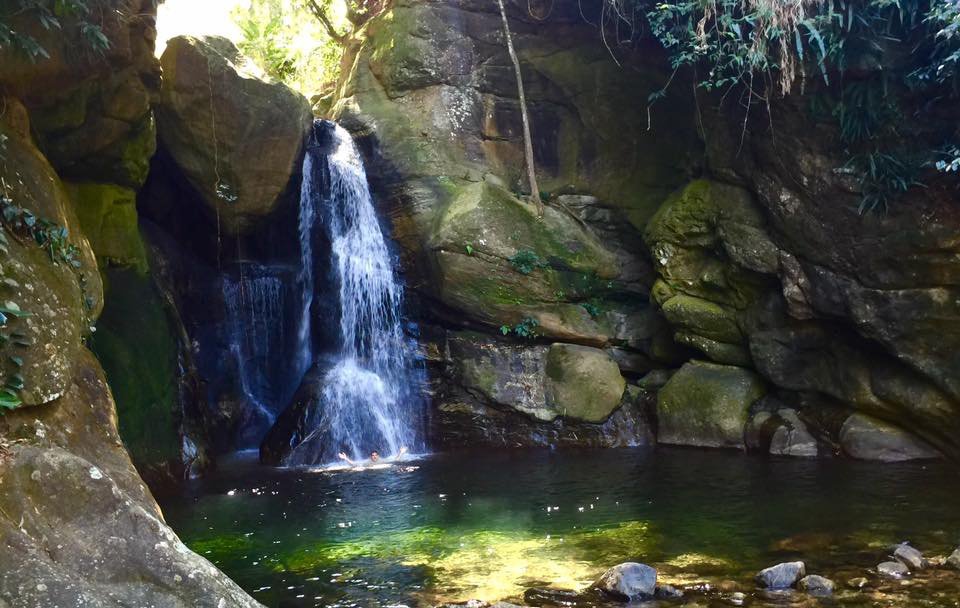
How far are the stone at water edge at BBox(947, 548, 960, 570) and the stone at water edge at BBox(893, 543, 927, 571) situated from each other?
17 centimetres

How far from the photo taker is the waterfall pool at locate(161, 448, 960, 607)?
6074mm

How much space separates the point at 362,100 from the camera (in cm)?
1525

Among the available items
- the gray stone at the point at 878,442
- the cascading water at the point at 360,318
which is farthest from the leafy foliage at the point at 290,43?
the gray stone at the point at 878,442

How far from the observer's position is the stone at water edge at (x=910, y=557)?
608cm

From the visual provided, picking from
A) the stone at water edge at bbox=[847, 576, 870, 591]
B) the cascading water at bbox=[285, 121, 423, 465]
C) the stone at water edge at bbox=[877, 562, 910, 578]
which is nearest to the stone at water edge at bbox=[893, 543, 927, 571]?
the stone at water edge at bbox=[877, 562, 910, 578]

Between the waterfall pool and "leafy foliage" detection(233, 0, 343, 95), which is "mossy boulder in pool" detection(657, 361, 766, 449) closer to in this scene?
the waterfall pool

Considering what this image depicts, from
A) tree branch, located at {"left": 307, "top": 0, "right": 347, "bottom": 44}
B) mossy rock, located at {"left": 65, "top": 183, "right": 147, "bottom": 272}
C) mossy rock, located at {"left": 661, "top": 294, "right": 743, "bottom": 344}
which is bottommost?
mossy rock, located at {"left": 661, "top": 294, "right": 743, "bottom": 344}

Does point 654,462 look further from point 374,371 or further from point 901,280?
point 374,371

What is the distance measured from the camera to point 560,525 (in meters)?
7.80

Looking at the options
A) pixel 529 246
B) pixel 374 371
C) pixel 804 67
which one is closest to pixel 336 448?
pixel 374 371

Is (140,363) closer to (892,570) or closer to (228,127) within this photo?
(228,127)

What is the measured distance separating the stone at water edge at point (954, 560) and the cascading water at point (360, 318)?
26.2ft

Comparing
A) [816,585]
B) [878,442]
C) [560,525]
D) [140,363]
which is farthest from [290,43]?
[816,585]

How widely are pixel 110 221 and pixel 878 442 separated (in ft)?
35.0
